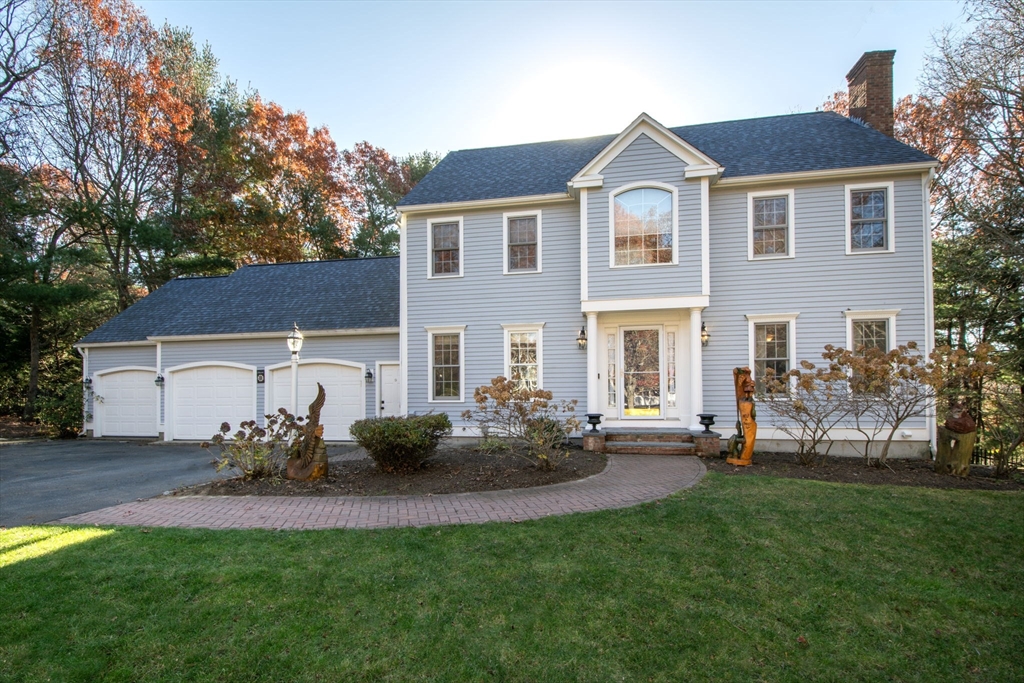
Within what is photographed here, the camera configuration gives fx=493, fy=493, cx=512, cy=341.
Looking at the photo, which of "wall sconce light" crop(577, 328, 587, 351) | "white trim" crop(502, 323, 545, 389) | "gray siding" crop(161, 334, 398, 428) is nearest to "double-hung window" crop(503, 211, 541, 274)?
"white trim" crop(502, 323, 545, 389)

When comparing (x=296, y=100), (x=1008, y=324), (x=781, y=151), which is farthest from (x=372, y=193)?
(x=1008, y=324)

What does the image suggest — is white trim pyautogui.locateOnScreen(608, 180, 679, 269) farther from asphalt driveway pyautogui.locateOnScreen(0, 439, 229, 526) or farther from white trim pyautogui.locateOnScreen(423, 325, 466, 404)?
asphalt driveway pyautogui.locateOnScreen(0, 439, 229, 526)

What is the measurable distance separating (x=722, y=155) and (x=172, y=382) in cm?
1607

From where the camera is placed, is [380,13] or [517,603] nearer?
[517,603]

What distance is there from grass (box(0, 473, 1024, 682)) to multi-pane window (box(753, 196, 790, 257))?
22.0 ft

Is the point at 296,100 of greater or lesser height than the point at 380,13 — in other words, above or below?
above

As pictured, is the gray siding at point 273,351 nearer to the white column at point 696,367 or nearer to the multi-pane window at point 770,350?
the white column at point 696,367

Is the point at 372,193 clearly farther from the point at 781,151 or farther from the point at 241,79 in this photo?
the point at 781,151

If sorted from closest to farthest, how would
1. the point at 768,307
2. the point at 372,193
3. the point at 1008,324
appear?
the point at 768,307
the point at 1008,324
the point at 372,193

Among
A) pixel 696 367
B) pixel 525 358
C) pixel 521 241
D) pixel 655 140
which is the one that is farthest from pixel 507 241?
pixel 696 367

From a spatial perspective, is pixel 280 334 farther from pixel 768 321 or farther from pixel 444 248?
pixel 768 321

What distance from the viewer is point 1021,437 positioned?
8156 mm

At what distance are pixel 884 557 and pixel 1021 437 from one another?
19.7ft

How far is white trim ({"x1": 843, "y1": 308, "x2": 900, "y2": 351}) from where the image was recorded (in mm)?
10242
